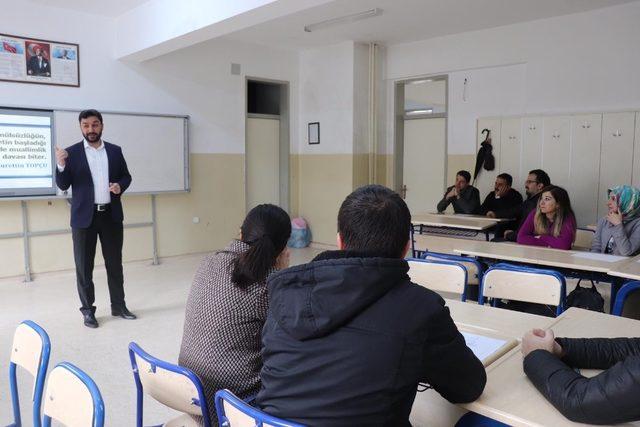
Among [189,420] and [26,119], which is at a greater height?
[26,119]

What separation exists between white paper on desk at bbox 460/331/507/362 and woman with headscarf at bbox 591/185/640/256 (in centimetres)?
221

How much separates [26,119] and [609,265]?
5.33 metres

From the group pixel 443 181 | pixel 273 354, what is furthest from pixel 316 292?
pixel 443 181

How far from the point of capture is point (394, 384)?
4.00ft

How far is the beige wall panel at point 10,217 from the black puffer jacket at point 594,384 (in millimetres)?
5517

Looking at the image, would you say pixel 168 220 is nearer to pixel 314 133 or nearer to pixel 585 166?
pixel 314 133

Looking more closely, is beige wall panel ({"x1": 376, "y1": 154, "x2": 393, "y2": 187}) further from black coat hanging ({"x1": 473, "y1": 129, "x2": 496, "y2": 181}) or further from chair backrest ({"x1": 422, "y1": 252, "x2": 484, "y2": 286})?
chair backrest ({"x1": 422, "y1": 252, "x2": 484, "y2": 286})

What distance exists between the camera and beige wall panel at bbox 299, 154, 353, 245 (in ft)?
24.7

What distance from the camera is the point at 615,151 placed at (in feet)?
18.9

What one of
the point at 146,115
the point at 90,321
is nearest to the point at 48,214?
the point at 146,115

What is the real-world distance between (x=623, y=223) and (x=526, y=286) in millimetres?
1490

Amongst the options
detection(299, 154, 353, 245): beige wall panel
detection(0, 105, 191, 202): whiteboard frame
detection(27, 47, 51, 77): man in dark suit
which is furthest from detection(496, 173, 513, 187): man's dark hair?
detection(27, 47, 51, 77): man in dark suit

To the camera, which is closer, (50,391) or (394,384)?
(394,384)

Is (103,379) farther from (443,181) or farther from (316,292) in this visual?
(443,181)
